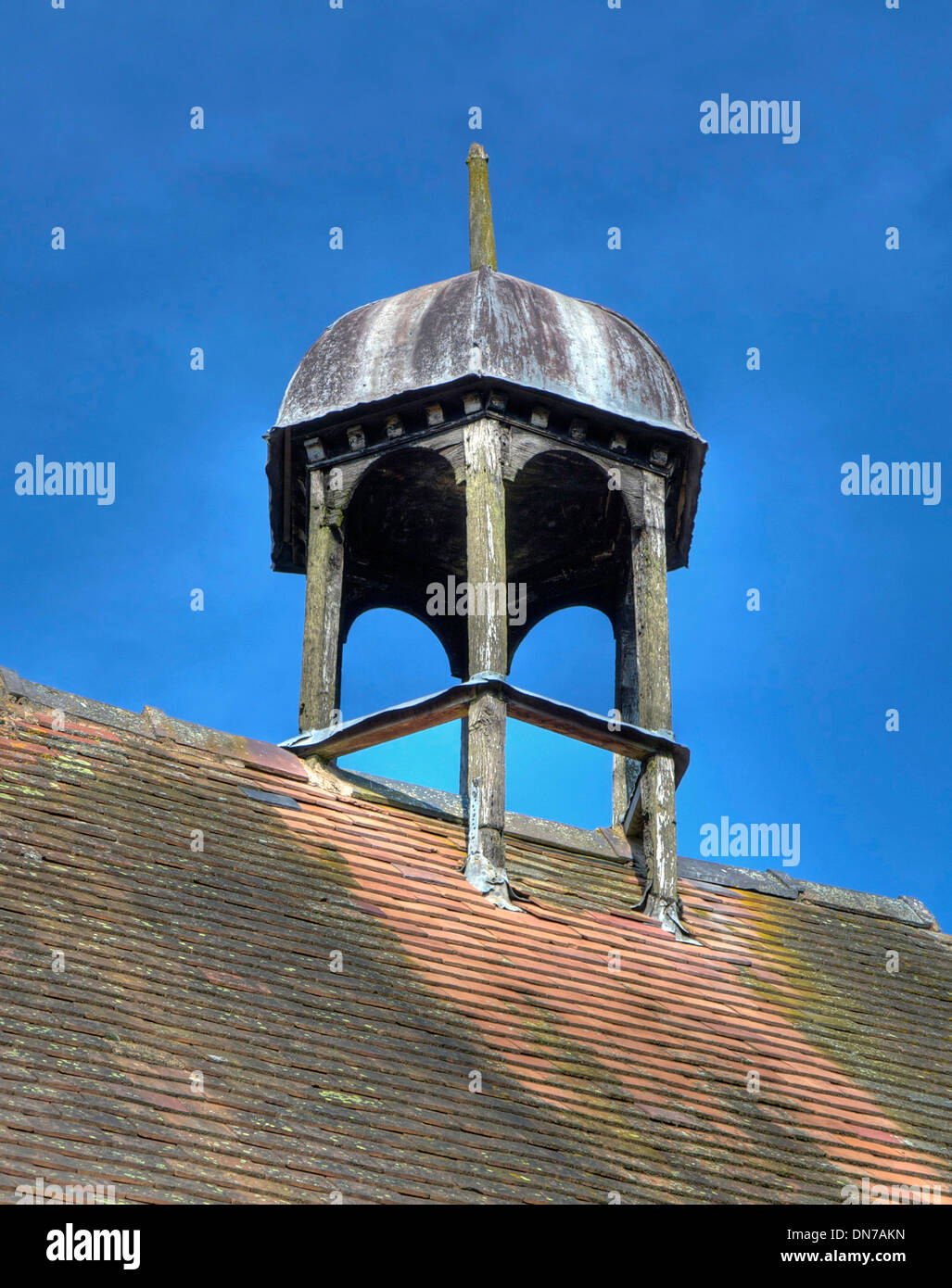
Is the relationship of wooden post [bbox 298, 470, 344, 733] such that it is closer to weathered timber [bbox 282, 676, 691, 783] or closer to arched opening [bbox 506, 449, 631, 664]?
weathered timber [bbox 282, 676, 691, 783]

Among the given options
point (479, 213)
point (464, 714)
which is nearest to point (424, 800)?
point (464, 714)

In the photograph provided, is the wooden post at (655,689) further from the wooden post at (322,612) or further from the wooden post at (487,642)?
the wooden post at (322,612)

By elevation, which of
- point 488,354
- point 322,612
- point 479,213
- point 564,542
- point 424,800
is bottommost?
point 424,800

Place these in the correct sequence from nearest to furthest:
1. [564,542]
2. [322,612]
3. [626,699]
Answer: [322,612], [626,699], [564,542]

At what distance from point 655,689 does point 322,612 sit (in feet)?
6.87

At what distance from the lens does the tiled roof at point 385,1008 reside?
696cm

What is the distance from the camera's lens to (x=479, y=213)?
13.2 meters

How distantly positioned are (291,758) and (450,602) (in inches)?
119

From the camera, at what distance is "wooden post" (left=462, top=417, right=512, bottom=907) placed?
10711mm

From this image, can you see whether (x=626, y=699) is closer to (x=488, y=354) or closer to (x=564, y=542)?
(x=564, y=542)

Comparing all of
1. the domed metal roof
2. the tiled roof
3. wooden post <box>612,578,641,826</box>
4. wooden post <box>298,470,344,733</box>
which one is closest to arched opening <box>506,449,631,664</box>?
wooden post <box>612,578,641,826</box>

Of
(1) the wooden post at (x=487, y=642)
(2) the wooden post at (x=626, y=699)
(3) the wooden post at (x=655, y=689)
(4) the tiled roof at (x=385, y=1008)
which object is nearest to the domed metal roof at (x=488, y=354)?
(1) the wooden post at (x=487, y=642)
